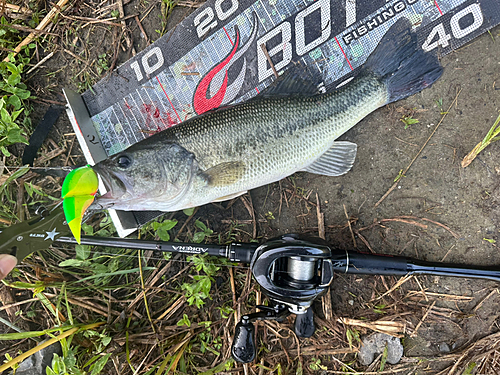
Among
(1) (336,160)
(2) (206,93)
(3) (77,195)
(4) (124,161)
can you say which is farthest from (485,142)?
(3) (77,195)

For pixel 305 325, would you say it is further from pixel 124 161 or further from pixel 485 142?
pixel 485 142

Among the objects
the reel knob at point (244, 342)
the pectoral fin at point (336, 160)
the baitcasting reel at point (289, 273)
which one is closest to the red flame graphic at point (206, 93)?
the pectoral fin at point (336, 160)

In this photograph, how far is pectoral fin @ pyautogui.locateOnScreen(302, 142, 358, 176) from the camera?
2.65 m

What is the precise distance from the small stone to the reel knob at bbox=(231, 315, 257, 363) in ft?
3.42

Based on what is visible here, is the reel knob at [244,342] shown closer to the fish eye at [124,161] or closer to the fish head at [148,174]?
the fish head at [148,174]

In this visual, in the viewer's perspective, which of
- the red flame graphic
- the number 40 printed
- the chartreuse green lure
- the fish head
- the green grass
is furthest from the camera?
the red flame graphic

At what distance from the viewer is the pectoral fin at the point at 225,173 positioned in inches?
93.4

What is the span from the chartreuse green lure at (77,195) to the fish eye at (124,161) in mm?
200

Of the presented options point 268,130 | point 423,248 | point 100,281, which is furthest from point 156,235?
point 423,248

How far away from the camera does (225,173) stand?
7.84 feet

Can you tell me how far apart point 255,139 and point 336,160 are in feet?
2.56

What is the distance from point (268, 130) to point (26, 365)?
123 inches

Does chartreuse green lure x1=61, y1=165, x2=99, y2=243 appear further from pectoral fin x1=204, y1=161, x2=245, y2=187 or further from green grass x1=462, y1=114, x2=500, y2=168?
green grass x1=462, y1=114, x2=500, y2=168

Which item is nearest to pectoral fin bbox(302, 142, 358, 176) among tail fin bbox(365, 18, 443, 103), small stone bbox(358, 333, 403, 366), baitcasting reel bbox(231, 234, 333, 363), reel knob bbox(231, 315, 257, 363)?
tail fin bbox(365, 18, 443, 103)
